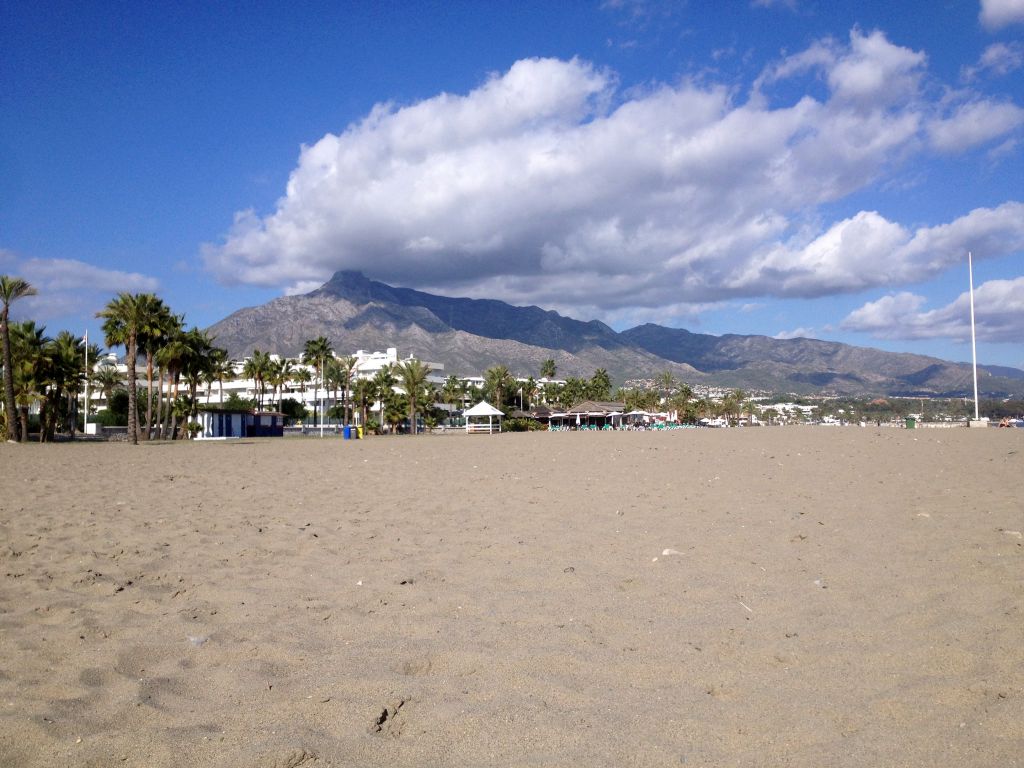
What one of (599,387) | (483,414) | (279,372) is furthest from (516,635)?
(599,387)

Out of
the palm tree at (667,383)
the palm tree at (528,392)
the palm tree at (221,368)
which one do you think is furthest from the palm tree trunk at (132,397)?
the palm tree at (667,383)

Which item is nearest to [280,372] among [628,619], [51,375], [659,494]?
[51,375]

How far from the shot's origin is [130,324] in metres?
40.0

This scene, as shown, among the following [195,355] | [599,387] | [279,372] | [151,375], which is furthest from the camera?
[599,387]

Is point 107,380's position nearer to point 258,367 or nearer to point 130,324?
point 258,367

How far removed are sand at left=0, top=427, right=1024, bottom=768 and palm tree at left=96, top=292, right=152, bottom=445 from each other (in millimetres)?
33442

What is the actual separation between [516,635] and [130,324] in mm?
41676

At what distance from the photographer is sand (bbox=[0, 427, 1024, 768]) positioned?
10.4 ft

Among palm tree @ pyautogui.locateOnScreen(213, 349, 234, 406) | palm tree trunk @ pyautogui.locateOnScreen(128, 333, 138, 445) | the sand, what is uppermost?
palm tree @ pyautogui.locateOnScreen(213, 349, 234, 406)

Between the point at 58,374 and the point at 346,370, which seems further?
the point at 346,370

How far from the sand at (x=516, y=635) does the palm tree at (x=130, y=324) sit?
33.4 m

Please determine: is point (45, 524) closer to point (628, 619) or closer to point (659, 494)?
point (628, 619)

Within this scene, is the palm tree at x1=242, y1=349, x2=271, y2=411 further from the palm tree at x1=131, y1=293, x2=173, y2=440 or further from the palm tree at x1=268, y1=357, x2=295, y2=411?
the palm tree at x1=131, y1=293, x2=173, y2=440

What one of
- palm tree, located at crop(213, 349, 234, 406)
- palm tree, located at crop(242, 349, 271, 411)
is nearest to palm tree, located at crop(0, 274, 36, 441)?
palm tree, located at crop(213, 349, 234, 406)
